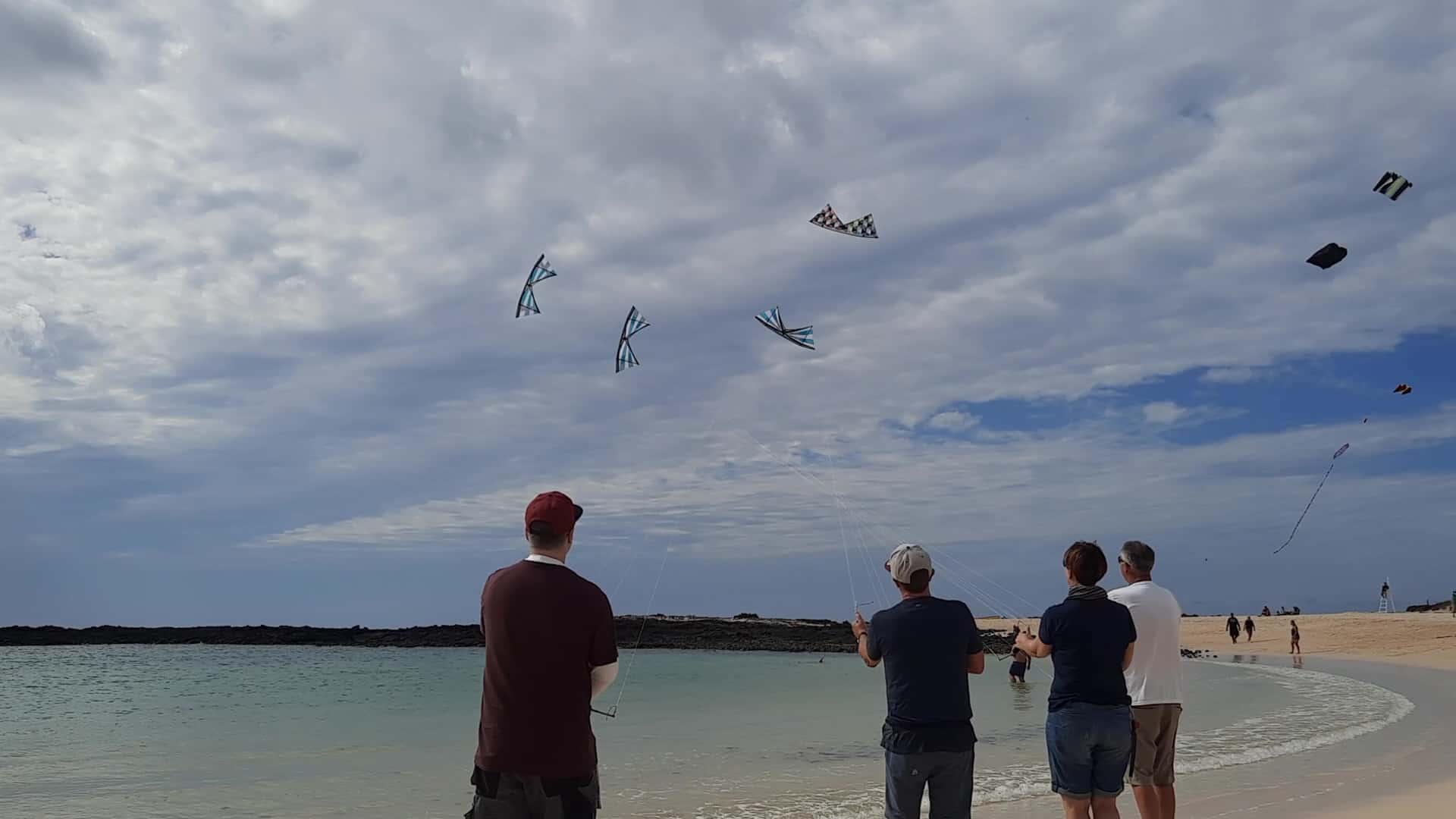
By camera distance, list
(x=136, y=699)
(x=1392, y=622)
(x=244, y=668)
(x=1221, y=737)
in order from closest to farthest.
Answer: (x=1221, y=737) < (x=136, y=699) < (x=1392, y=622) < (x=244, y=668)

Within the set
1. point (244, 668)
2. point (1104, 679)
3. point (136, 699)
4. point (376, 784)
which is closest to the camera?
point (1104, 679)

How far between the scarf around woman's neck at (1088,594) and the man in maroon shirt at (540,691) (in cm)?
244

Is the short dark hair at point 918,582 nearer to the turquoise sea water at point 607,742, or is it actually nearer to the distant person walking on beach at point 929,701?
the distant person walking on beach at point 929,701

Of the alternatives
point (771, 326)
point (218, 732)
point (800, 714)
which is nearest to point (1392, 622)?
point (800, 714)

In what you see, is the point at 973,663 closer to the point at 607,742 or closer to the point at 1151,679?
the point at 1151,679

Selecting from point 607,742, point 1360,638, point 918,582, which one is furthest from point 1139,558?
point 1360,638

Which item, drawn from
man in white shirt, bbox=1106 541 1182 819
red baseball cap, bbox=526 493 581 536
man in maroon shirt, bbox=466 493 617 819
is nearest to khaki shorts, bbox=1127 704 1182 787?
man in white shirt, bbox=1106 541 1182 819

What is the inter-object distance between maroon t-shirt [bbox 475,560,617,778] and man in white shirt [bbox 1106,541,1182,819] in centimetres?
295

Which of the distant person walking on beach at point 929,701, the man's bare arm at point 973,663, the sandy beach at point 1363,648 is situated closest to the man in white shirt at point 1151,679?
the man's bare arm at point 973,663

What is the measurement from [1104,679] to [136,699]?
101 feet

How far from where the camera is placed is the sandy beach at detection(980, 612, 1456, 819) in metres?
7.55

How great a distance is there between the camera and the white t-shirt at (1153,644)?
5.00m

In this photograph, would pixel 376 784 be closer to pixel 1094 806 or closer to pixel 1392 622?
pixel 1094 806

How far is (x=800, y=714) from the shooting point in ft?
65.6
